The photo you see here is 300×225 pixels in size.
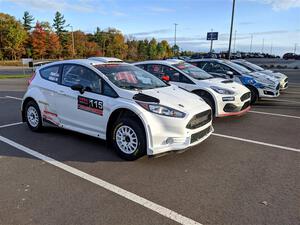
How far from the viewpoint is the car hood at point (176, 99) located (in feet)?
15.1

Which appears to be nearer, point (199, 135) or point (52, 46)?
point (199, 135)

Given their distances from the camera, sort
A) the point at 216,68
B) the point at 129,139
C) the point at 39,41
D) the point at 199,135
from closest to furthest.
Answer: the point at 129,139, the point at 199,135, the point at 216,68, the point at 39,41

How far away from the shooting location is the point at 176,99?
484cm

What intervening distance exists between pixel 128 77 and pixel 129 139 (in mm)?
1322

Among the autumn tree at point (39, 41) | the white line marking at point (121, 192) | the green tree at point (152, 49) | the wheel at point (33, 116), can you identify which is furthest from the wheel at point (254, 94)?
the green tree at point (152, 49)

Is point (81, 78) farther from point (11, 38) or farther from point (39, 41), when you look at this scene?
point (39, 41)

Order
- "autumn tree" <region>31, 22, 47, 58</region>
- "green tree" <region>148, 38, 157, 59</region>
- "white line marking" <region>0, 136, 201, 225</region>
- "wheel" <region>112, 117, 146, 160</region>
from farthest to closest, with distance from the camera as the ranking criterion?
"green tree" <region>148, 38, 157, 59</region> < "autumn tree" <region>31, 22, 47, 58</region> < "wheel" <region>112, 117, 146, 160</region> < "white line marking" <region>0, 136, 201, 225</region>

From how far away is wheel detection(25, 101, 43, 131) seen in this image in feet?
20.5

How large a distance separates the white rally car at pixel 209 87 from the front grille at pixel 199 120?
226 cm

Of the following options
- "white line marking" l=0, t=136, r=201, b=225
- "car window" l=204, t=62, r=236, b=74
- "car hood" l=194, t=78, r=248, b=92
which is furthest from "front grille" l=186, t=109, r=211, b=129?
"car window" l=204, t=62, r=236, b=74

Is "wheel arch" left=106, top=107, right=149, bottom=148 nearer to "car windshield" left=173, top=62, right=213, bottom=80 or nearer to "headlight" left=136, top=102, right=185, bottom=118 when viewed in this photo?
"headlight" left=136, top=102, right=185, bottom=118

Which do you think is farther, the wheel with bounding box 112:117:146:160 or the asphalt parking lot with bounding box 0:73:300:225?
the wheel with bounding box 112:117:146:160

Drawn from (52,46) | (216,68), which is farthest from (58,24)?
(216,68)

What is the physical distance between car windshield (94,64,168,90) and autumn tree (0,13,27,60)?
250ft
